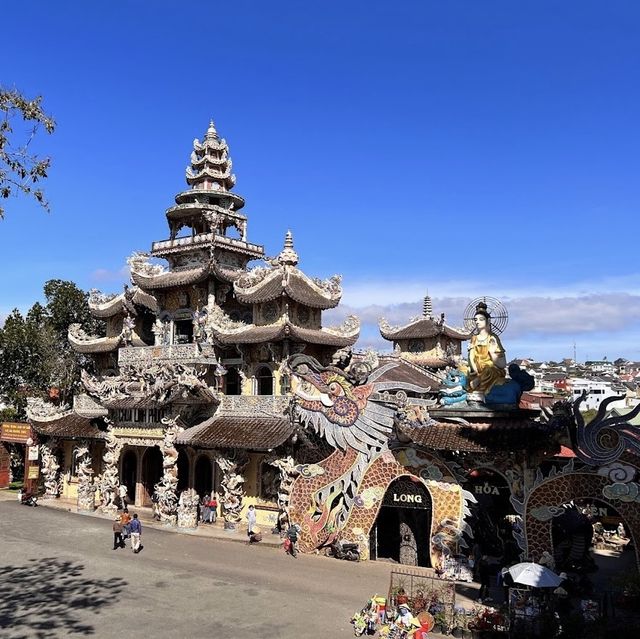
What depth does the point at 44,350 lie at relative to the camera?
1524 inches

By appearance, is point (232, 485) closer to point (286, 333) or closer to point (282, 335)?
point (282, 335)

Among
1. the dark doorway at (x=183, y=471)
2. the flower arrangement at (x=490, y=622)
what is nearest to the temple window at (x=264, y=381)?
the dark doorway at (x=183, y=471)

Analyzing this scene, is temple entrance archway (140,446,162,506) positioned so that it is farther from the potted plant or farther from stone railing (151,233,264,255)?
the potted plant

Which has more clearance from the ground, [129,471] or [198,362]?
[198,362]

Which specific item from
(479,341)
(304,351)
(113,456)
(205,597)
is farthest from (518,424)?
(113,456)

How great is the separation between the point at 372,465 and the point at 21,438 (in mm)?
22747

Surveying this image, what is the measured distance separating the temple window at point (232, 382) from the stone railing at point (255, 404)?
192cm

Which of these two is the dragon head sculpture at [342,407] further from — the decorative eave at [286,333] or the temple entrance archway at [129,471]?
the temple entrance archway at [129,471]

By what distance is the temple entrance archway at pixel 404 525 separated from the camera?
19.1 meters

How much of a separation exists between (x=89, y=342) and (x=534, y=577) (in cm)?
2901

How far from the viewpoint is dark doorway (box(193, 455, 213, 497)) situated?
2841 cm

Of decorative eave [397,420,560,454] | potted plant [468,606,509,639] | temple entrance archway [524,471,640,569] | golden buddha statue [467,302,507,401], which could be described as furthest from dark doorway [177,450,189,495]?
potted plant [468,606,509,639]

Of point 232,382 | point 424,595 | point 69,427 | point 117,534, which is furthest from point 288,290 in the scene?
point 424,595

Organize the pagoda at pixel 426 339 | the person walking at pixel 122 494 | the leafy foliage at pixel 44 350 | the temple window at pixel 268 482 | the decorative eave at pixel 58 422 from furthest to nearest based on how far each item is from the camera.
→ 1. the pagoda at pixel 426 339
2. the leafy foliage at pixel 44 350
3. the decorative eave at pixel 58 422
4. the person walking at pixel 122 494
5. the temple window at pixel 268 482
